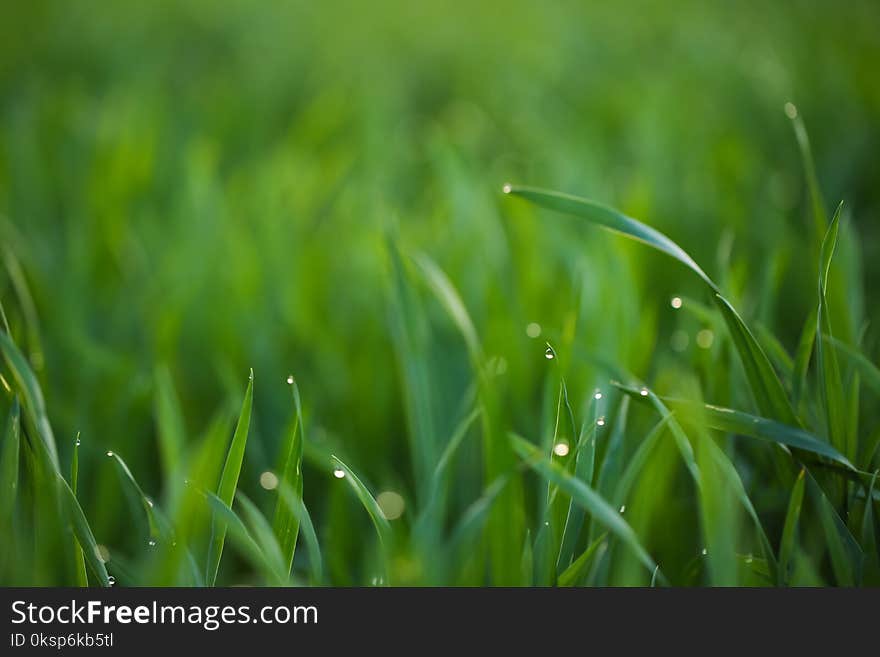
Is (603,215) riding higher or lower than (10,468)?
higher

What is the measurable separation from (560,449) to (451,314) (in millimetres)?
167

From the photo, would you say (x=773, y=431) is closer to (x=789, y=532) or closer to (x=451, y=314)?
(x=789, y=532)

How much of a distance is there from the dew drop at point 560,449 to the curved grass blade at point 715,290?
0.39 feet

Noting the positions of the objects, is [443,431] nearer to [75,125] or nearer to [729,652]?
[729,652]

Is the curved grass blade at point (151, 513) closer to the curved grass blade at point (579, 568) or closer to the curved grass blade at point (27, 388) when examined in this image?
the curved grass blade at point (27, 388)

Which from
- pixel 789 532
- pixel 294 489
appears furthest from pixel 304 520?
pixel 789 532

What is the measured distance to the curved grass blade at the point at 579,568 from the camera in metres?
0.41

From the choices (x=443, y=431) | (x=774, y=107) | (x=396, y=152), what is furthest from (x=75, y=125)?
(x=774, y=107)

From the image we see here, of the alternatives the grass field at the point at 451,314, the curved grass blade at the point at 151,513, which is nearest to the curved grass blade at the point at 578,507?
the grass field at the point at 451,314

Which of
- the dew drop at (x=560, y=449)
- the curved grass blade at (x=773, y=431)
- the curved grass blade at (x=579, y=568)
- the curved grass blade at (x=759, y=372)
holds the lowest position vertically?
the curved grass blade at (x=579, y=568)

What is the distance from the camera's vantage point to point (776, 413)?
465mm

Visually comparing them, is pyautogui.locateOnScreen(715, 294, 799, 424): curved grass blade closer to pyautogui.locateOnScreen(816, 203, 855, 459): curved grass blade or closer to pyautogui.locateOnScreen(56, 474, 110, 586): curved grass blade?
pyautogui.locateOnScreen(816, 203, 855, 459): curved grass blade

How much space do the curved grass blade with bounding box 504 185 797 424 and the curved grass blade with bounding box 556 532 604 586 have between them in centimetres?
13

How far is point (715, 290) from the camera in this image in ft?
1.46
